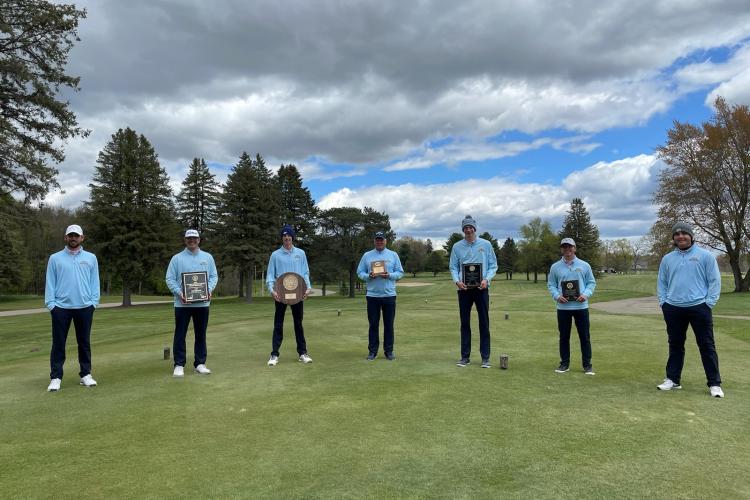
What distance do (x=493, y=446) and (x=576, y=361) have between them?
521 cm

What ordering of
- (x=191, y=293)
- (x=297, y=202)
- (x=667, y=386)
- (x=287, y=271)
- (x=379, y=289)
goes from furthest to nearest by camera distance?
(x=297, y=202), (x=379, y=289), (x=287, y=271), (x=191, y=293), (x=667, y=386)

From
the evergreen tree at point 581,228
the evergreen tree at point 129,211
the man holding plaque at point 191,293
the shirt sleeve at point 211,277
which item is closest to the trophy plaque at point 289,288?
the shirt sleeve at point 211,277

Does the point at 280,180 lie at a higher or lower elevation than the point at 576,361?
higher

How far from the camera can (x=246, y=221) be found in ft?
144

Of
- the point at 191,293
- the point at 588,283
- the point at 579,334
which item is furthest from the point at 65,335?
the point at 588,283

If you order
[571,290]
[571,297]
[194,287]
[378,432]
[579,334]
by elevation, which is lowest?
[378,432]

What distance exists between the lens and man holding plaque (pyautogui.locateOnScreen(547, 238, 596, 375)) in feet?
25.9

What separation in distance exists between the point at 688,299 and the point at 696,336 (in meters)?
0.57

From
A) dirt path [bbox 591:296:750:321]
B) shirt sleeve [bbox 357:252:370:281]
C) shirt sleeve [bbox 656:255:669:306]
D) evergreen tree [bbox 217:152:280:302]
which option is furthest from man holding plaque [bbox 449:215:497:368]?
evergreen tree [bbox 217:152:280:302]

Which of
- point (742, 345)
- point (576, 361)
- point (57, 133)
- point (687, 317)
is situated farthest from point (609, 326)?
point (57, 133)

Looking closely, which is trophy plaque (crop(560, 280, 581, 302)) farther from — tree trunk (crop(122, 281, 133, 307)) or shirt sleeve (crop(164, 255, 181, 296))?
tree trunk (crop(122, 281, 133, 307))

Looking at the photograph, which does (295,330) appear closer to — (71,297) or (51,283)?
(71,297)

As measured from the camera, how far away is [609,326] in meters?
14.4

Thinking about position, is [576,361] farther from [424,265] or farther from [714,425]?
[424,265]
